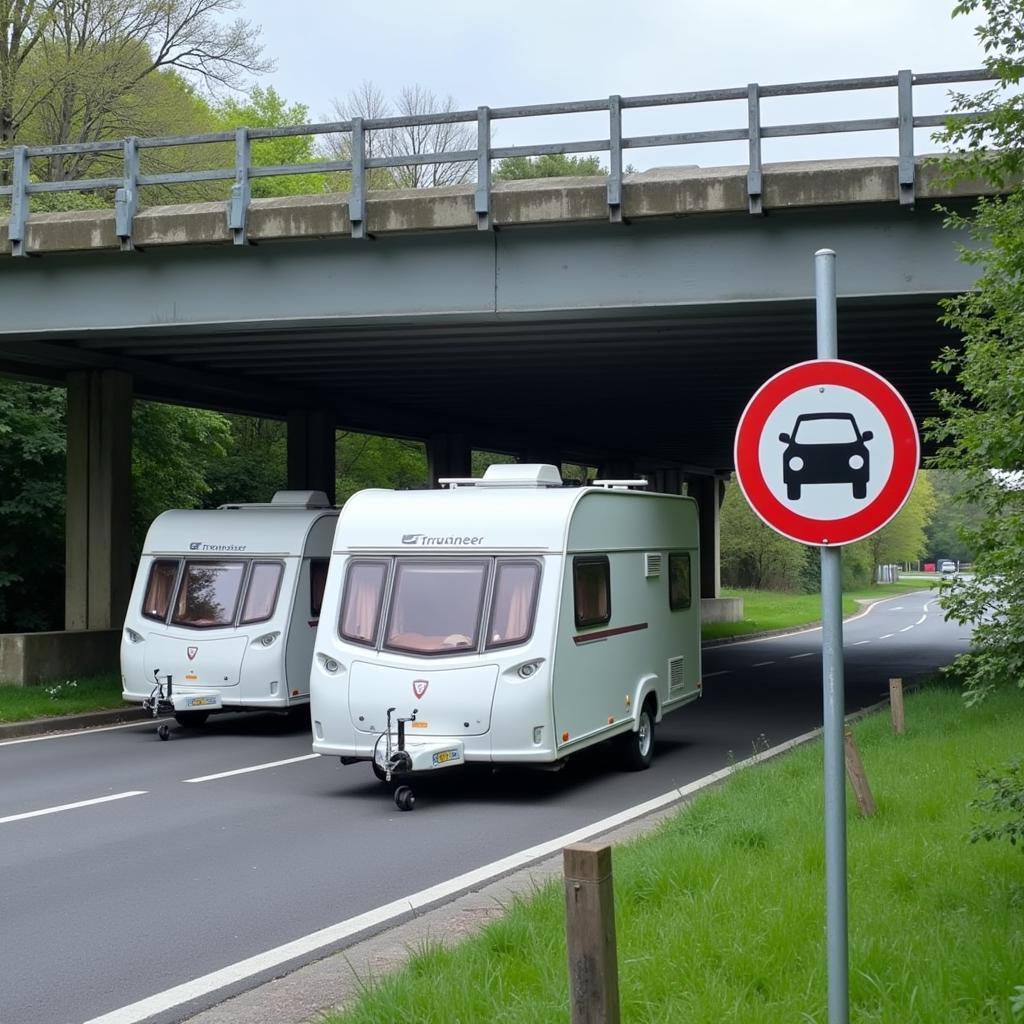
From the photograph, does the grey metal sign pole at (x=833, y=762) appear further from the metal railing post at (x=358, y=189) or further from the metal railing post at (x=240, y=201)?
the metal railing post at (x=240, y=201)

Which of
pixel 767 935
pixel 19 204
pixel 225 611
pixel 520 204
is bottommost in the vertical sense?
pixel 767 935

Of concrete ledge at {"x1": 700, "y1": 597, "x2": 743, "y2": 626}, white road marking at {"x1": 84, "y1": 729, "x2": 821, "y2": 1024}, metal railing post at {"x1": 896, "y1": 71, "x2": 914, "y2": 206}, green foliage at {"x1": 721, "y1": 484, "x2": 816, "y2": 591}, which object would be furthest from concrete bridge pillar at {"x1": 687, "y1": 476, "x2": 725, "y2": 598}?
white road marking at {"x1": 84, "y1": 729, "x2": 821, "y2": 1024}

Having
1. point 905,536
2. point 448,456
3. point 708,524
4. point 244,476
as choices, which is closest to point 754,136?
point 448,456

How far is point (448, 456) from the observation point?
117 ft

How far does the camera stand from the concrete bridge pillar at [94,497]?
2309 centimetres

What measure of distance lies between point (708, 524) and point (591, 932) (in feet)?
170

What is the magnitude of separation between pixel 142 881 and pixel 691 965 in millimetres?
4515

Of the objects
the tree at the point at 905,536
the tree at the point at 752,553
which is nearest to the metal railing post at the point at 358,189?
the tree at the point at 752,553

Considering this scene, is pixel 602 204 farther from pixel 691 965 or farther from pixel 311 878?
pixel 691 965

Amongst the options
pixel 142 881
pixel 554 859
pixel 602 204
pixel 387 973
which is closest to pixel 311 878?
pixel 142 881

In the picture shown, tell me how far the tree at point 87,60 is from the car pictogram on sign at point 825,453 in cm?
3433

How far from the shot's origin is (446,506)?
13414mm

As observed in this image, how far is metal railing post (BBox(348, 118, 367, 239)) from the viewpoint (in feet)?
57.2

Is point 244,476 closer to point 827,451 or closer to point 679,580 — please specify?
point 679,580
